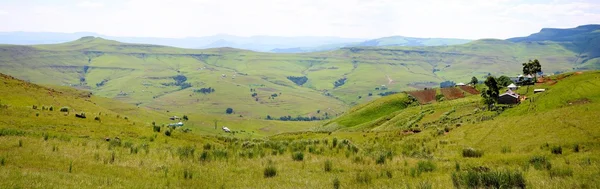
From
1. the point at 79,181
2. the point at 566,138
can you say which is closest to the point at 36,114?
the point at 79,181

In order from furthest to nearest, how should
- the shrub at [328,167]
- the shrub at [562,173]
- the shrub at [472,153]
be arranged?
the shrub at [472,153] < the shrub at [328,167] < the shrub at [562,173]

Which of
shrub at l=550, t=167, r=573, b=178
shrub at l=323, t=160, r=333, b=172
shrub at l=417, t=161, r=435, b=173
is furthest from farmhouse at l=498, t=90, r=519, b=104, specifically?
shrub at l=323, t=160, r=333, b=172

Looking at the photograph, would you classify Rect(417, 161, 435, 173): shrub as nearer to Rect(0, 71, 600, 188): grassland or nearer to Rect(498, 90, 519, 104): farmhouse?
Rect(0, 71, 600, 188): grassland

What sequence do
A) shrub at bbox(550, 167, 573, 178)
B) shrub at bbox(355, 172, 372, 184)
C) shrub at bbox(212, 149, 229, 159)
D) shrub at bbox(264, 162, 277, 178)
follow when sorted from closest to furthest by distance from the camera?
1. shrub at bbox(550, 167, 573, 178)
2. shrub at bbox(355, 172, 372, 184)
3. shrub at bbox(264, 162, 277, 178)
4. shrub at bbox(212, 149, 229, 159)

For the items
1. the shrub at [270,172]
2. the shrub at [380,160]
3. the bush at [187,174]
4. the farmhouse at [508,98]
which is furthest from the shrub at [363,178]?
the farmhouse at [508,98]

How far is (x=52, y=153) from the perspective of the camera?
16750 millimetres

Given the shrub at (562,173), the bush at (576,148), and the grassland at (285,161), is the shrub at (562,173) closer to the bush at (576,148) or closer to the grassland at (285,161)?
the grassland at (285,161)

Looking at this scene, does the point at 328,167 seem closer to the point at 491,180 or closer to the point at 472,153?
the point at 491,180

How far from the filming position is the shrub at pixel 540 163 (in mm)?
15438

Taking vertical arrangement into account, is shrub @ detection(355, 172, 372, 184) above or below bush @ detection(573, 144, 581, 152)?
above

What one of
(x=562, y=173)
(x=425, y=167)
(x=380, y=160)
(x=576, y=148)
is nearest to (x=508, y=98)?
(x=576, y=148)

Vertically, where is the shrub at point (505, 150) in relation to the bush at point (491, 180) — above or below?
below

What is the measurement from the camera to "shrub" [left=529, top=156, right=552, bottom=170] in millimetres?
15438

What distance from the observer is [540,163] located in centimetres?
1612
